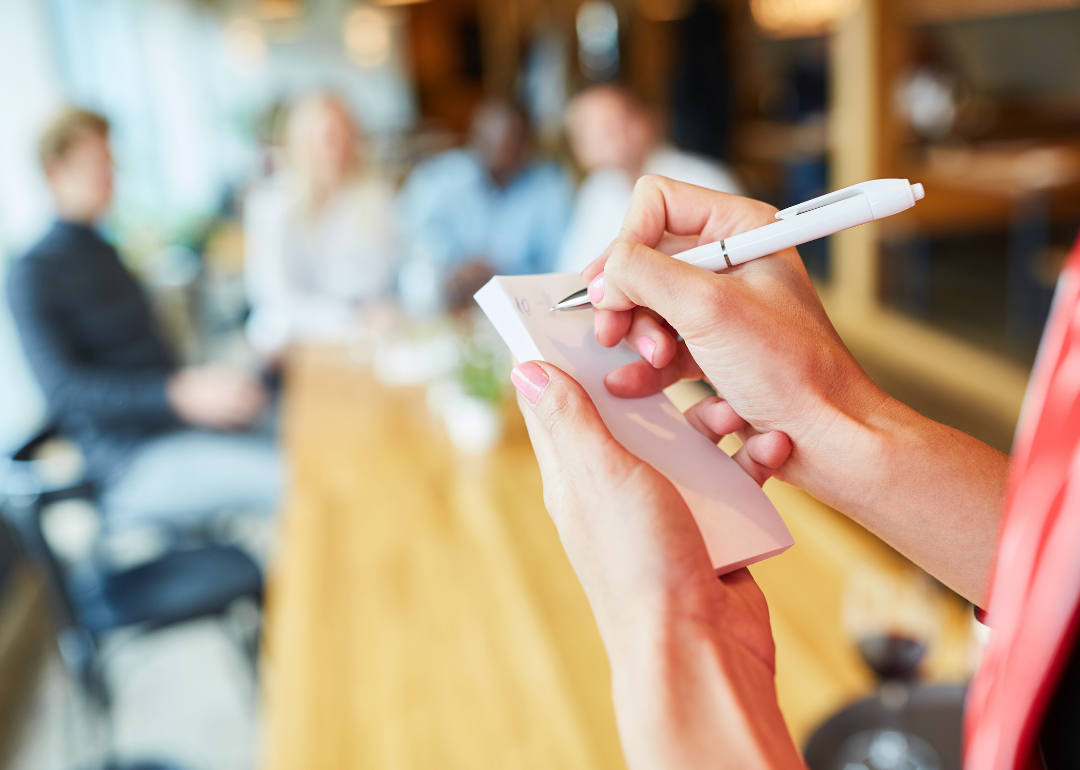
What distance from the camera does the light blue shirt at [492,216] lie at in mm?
2764

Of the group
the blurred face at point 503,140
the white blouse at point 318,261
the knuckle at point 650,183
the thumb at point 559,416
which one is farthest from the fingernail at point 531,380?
the blurred face at point 503,140

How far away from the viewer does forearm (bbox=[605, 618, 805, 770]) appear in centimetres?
32

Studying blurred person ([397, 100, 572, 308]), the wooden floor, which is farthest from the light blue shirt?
the wooden floor

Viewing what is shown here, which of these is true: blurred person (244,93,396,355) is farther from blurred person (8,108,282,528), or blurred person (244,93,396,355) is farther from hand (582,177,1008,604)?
hand (582,177,1008,604)

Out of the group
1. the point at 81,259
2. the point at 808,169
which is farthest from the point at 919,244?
the point at 81,259

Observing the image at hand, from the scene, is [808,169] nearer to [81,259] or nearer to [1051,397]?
[81,259]

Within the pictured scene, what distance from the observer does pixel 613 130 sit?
2035mm

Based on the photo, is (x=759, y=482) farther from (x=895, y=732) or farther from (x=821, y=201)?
(x=895, y=732)

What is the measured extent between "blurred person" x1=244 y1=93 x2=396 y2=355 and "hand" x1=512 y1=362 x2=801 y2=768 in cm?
191

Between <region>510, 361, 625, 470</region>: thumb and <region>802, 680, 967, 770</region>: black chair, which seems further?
<region>802, 680, 967, 770</region>: black chair

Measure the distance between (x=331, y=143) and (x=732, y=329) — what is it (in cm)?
218

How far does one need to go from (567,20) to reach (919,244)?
3135mm

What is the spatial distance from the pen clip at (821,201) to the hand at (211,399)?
1.65 meters

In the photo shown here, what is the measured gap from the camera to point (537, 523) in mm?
1064
